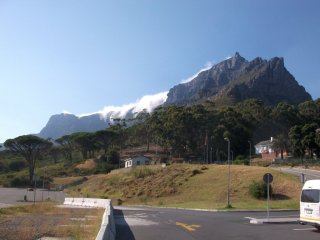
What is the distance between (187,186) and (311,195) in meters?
49.6

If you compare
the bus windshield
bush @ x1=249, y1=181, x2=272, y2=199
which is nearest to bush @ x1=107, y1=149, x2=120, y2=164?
bush @ x1=249, y1=181, x2=272, y2=199

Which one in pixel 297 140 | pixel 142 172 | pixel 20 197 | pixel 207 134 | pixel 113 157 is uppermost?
pixel 207 134

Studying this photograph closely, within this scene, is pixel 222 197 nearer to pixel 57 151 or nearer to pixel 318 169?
pixel 318 169

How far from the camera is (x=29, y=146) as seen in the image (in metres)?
117

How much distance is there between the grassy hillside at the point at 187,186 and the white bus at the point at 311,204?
20.6m

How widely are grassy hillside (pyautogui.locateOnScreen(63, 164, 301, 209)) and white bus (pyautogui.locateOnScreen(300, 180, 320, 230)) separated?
20.6 m

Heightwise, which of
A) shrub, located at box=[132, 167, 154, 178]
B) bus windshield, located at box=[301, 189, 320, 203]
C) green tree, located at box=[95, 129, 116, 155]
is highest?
green tree, located at box=[95, 129, 116, 155]

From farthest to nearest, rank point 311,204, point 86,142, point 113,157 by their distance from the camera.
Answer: point 86,142
point 113,157
point 311,204

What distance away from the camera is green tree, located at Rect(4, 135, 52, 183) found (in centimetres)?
11569

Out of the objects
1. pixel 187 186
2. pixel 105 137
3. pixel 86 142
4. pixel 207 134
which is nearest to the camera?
pixel 187 186

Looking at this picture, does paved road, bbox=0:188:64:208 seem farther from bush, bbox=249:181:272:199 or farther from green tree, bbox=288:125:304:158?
green tree, bbox=288:125:304:158

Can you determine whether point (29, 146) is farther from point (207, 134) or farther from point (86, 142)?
point (207, 134)

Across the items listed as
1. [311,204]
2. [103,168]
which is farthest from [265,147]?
[311,204]

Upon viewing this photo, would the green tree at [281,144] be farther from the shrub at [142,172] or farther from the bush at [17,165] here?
the bush at [17,165]
